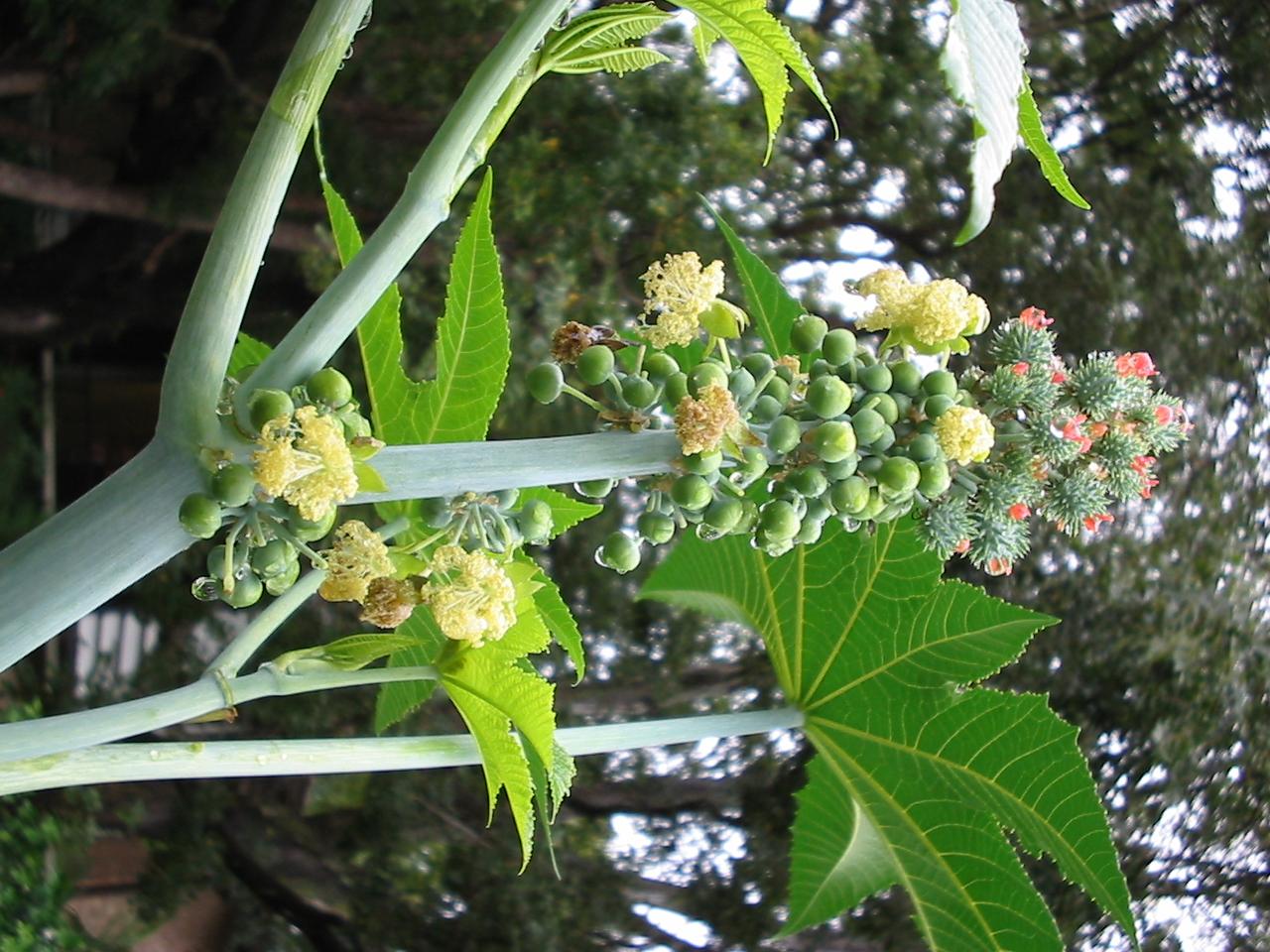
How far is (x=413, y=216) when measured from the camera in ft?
2.81

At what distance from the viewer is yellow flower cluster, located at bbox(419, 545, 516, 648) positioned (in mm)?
988

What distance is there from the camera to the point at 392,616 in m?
1.07

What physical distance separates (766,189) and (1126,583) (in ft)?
7.17

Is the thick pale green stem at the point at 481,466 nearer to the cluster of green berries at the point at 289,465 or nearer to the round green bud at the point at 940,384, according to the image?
the cluster of green berries at the point at 289,465

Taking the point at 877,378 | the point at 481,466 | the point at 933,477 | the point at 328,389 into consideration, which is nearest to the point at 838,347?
the point at 877,378

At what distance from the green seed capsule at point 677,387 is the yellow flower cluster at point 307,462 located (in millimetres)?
294

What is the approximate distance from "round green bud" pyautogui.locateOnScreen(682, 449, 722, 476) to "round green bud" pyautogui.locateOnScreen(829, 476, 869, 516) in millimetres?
130

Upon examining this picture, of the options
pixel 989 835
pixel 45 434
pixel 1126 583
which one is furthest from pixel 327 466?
pixel 45 434

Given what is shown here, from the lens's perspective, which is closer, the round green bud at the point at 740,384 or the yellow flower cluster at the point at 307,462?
the yellow flower cluster at the point at 307,462

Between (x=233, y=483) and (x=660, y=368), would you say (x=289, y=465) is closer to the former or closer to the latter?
(x=233, y=483)

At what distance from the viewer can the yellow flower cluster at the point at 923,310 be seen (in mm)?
1068

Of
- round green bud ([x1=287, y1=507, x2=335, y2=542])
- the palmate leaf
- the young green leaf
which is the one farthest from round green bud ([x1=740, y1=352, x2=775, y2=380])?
the palmate leaf

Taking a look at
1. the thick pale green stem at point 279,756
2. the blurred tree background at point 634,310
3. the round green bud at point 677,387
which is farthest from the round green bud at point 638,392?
the blurred tree background at point 634,310

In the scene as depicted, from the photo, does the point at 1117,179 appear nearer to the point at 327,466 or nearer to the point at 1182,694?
the point at 1182,694
